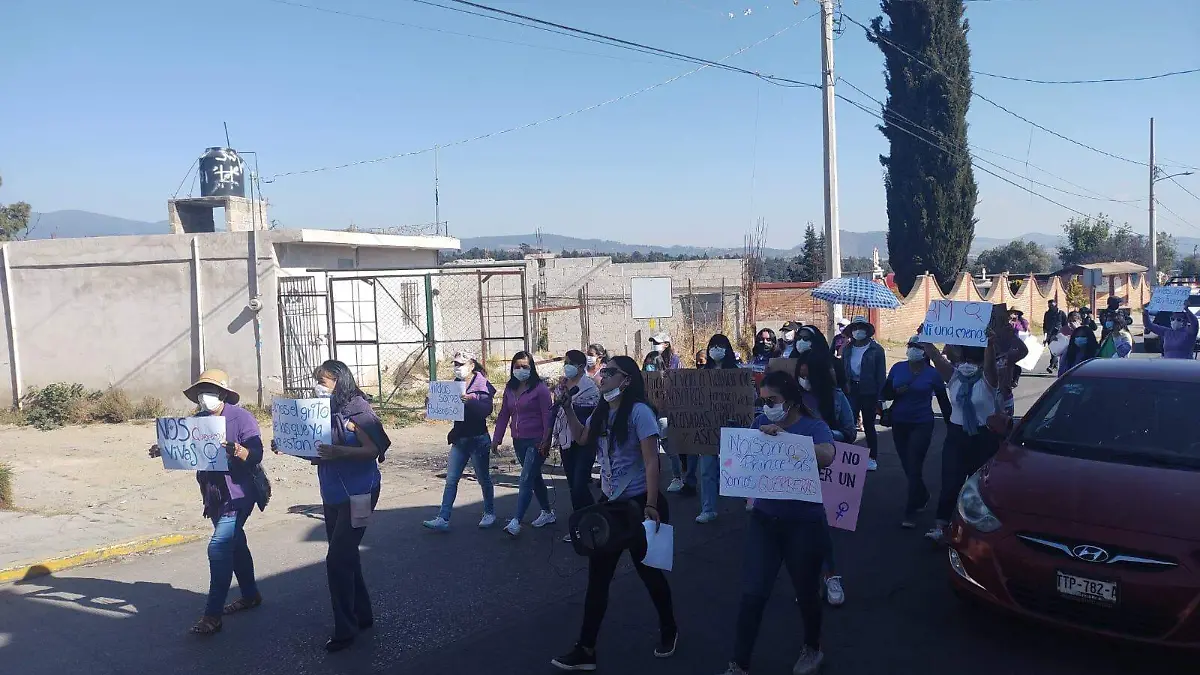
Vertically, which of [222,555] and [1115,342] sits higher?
[1115,342]

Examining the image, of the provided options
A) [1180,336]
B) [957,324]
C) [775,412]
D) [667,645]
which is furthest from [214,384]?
[1180,336]

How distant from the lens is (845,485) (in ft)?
19.9

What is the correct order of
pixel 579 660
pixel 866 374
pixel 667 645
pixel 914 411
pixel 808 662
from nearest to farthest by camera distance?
pixel 808 662, pixel 579 660, pixel 667 645, pixel 914 411, pixel 866 374

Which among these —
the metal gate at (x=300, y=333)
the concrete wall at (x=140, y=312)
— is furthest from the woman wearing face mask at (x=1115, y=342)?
the concrete wall at (x=140, y=312)

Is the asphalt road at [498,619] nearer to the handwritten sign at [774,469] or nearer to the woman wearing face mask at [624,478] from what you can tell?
the woman wearing face mask at [624,478]

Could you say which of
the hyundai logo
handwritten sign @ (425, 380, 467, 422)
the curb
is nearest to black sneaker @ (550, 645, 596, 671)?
the hyundai logo

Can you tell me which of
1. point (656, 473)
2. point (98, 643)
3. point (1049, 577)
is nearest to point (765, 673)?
point (656, 473)

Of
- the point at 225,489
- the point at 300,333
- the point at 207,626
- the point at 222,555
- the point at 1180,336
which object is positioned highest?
the point at 300,333

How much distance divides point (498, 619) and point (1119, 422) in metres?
4.46

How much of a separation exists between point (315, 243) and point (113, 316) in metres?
3.98

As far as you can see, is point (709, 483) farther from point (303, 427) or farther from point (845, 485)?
point (303, 427)

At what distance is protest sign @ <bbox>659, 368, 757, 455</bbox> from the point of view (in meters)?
8.16

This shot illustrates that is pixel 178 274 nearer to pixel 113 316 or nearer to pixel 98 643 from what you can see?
Result: pixel 113 316

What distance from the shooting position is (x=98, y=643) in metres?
5.64
